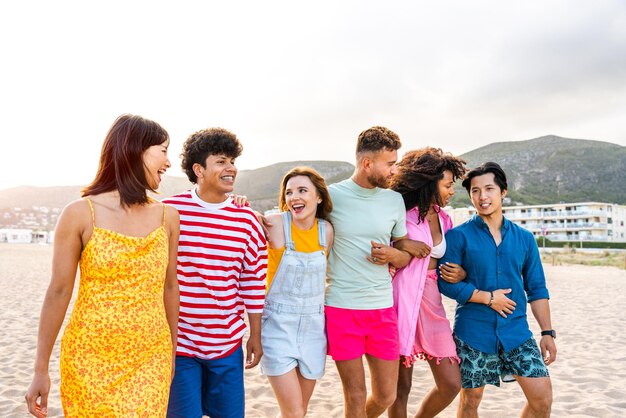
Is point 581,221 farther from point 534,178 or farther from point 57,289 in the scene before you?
point 57,289

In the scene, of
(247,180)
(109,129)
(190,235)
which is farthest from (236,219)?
(247,180)

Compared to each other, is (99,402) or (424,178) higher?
(424,178)

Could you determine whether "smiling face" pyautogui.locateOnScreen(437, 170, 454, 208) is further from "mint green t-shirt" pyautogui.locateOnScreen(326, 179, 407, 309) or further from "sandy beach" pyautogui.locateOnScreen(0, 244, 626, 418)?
"sandy beach" pyautogui.locateOnScreen(0, 244, 626, 418)

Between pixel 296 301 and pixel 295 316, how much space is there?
0.31ft

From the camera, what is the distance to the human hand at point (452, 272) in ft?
11.1

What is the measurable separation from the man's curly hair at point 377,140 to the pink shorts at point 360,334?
116 cm

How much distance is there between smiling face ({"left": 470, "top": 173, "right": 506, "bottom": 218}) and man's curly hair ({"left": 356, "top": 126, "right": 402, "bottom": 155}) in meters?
0.66

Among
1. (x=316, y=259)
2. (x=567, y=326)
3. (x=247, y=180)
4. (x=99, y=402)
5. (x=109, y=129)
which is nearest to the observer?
(x=99, y=402)

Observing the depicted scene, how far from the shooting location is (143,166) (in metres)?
2.22

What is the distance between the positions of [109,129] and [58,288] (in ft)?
2.44

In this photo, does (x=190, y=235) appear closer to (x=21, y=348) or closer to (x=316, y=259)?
(x=316, y=259)

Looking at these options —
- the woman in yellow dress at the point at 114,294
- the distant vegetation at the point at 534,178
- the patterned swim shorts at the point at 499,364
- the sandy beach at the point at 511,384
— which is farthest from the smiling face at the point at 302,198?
the distant vegetation at the point at 534,178

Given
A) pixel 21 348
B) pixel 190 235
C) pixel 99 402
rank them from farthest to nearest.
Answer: pixel 21 348
pixel 190 235
pixel 99 402

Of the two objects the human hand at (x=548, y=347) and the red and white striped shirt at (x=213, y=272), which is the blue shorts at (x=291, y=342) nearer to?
the red and white striped shirt at (x=213, y=272)
